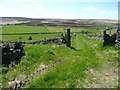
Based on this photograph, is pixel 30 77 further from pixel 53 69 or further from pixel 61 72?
pixel 61 72

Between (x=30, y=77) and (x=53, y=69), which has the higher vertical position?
(x=53, y=69)

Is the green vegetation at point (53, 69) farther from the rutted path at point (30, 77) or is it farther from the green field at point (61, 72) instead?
the rutted path at point (30, 77)

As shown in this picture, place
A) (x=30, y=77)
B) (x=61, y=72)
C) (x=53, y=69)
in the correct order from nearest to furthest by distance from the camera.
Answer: (x=61, y=72) → (x=53, y=69) → (x=30, y=77)

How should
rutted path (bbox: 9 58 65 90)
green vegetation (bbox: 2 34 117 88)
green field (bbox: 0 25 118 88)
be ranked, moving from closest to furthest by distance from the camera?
green field (bbox: 0 25 118 88), green vegetation (bbox: 2 34 117 88), rutted path (bbox: 9 58 65 90)

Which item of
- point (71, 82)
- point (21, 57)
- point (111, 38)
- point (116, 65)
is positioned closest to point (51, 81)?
point (71, 82)

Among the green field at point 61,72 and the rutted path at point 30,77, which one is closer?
the green field at point 61,72

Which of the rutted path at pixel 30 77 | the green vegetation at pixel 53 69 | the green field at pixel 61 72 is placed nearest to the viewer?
the green field at pixel 61 72

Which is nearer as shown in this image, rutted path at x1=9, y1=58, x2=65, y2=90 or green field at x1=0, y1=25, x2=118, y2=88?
green field at x1=0, y1=25, x2=118, y2=88

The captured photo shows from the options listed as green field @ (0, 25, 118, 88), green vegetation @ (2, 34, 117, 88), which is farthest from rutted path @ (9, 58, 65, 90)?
green vegetation @ (2, 34, 117, 88)

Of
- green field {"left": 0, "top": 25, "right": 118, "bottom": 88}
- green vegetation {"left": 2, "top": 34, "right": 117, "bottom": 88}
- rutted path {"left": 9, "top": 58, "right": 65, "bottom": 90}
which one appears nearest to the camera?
green field {"left": 0, "top": 25, "right": 118, "bottom": 88}

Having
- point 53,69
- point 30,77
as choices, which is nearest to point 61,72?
point 53,69

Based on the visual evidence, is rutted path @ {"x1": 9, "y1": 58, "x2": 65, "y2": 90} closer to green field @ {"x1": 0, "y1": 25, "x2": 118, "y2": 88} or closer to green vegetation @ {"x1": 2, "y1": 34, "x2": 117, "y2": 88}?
green field @ {"x1": 0, "y1": 25, "x2": 118, "y2": 88}

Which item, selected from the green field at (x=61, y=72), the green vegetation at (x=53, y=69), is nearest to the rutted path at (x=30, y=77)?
the green field at (x=61, y=72)

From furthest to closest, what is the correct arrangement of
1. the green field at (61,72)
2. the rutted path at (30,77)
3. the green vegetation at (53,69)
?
the rutted path at (30,77), the green vegetation at (53,69), the green field at (61,72)
